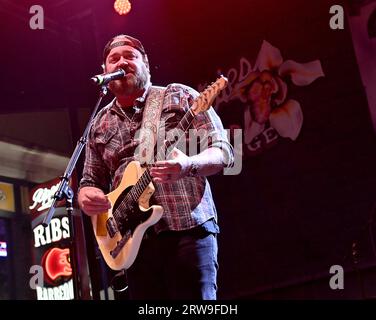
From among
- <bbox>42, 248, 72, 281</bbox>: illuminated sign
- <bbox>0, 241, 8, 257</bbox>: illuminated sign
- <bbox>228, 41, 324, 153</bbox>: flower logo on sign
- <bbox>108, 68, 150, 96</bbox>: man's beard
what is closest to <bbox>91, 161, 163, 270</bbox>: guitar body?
<bbox>108, 68, 150, 96</bbox>: man's beard

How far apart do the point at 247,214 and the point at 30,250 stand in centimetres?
274

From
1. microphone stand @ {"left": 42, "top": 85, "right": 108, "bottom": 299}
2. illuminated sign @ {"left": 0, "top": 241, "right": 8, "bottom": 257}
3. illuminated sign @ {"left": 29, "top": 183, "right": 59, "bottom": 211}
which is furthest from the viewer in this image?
illuminated sign @ {"left": 29, "top": 183, "right": 59, "bottom": 211}

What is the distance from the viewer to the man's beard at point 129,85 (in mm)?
1950

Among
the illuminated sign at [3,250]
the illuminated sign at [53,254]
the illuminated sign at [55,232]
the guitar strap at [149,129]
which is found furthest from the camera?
the illuminated sign at [55,232]

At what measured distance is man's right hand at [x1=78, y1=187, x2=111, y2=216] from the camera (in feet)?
6.33

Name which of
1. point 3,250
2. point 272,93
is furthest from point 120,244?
point 3,250

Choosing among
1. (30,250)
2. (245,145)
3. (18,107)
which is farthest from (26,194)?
(245,145)

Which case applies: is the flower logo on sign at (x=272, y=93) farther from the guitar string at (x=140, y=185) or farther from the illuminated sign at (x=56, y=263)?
the illuminated sign at (x=56, y=263)

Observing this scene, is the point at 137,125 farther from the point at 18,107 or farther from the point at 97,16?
the point at 18,107

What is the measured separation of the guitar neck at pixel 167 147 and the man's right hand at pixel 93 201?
124 millimetres

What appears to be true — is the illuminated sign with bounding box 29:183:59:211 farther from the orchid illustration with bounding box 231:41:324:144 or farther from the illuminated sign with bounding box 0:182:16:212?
the orchid illustration with bounding box 231:41:324:144

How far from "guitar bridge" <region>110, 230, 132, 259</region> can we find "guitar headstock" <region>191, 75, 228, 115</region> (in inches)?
17.8

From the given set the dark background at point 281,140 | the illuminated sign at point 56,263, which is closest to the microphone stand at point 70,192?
the dark background at point 281,140

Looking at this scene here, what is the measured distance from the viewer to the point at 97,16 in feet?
12.1
